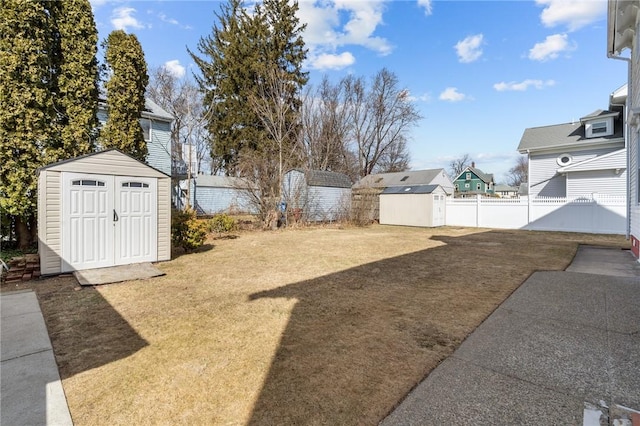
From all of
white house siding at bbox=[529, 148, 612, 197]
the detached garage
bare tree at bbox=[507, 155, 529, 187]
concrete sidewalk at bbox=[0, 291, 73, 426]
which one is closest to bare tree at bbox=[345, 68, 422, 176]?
white house siding at bbox=[529, 148, 612, 197]

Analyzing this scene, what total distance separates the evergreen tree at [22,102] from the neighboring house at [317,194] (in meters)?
9.64

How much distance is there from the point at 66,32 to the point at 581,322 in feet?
39.1

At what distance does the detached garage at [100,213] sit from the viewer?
19.3 ft

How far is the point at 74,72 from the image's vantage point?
25.4ft

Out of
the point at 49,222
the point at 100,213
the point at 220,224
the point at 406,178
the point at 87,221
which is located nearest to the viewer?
the point at 49,222

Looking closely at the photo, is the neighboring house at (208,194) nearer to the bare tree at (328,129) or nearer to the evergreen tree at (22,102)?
the bare tree at (328,129)

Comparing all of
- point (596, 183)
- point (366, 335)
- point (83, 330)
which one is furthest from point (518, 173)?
point (83, 330)

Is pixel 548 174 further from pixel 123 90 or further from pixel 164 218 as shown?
pixel 123 90

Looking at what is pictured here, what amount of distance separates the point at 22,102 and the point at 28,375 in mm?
7004

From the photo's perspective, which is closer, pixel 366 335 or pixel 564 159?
pixel 366 335

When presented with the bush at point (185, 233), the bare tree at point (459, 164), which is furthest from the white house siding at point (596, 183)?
the bare tree at point (459, 164)

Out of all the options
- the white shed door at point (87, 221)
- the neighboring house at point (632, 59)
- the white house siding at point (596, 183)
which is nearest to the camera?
the white shed door at point (87, 221)

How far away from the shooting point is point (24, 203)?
269 inches

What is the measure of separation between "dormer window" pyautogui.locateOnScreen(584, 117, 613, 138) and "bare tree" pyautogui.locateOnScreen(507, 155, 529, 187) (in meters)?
38.8
